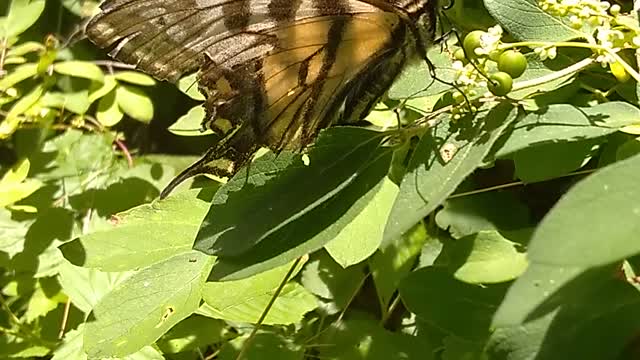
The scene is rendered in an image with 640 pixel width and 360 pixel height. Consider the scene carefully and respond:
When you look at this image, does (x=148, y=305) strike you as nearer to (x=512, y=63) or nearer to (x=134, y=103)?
(x=512, y=63)

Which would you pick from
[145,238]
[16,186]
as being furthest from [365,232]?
[16,186]

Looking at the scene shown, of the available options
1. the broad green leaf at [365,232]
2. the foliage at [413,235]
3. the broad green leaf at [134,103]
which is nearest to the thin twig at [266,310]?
the foliage at [413,235]

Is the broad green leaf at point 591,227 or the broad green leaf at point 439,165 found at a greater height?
the broad green leaf at point 591,227

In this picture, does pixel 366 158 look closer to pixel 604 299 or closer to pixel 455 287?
pixel 455 287

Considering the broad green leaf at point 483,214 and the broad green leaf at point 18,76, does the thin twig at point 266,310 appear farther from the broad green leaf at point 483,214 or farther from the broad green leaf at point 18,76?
the broad green leaf at point 18,76

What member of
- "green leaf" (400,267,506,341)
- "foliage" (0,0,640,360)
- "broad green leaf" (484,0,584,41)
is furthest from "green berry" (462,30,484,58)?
"green leaf" (400,267,506,341)

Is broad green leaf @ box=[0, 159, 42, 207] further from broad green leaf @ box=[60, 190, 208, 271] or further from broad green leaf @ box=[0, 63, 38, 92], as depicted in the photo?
broad green leaf @ box=[60, 190, 208, 271]

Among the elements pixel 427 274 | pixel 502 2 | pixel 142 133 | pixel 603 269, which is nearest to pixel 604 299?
pixel 603 269
